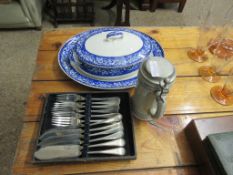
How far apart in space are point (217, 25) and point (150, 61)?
492mm

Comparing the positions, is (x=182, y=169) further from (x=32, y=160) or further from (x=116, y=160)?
(x=32, y=160)

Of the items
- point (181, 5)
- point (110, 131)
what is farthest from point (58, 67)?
point (181, 5)

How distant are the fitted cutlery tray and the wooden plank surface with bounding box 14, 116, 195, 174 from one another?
20mm

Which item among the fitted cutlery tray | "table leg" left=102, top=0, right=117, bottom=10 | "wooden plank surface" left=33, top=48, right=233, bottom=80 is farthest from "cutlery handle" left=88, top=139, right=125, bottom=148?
"table leg" left=102, top=0, right=117, bottom=10

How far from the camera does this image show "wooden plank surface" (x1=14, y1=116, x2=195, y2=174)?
1.62ft

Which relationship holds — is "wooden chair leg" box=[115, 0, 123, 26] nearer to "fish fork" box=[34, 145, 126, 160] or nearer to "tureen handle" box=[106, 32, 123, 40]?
"tureen handle" box=[106, 32, 123, 40]

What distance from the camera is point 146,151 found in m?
0.53

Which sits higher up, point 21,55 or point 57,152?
point 57,152

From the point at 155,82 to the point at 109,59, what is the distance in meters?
0.18

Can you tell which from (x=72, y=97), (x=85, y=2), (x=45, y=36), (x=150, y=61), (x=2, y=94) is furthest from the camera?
(x=85, y=2)

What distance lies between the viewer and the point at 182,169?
0.51 metres

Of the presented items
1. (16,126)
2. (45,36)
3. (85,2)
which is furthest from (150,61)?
(85,2)

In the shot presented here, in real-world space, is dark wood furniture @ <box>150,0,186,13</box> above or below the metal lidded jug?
below

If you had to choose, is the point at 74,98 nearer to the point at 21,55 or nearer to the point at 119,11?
the point at 21,55
